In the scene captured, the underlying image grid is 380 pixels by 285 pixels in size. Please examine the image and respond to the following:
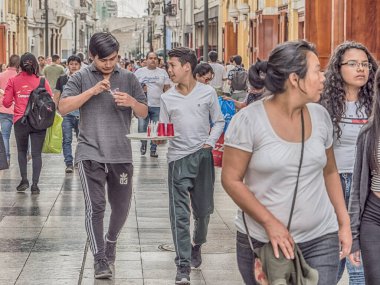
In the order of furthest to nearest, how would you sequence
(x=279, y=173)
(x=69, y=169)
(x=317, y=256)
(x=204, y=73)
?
(x=69, y=169) < (x=204, y=73) < (x=317, y=256) < (x=279, y=173)

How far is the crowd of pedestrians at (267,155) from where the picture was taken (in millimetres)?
4926

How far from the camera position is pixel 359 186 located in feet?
19.5

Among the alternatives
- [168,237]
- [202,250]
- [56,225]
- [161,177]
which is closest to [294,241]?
[202,250]

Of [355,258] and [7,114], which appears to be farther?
[7,114]

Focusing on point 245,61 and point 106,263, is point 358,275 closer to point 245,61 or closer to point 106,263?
point 106,263

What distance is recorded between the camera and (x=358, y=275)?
6.54 meters

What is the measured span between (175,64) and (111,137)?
0.78m

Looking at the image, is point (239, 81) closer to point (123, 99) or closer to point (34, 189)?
point (34, 189)

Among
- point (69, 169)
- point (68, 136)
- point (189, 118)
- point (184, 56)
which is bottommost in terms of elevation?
point (69, 169)

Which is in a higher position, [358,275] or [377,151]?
[377,151]

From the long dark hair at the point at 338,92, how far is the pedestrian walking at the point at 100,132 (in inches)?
76.5

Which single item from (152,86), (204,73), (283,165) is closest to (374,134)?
(283,165)

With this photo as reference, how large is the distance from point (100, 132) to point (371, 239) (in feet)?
10.4

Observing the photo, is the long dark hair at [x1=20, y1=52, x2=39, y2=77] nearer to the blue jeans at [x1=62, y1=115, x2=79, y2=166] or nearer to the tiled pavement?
the tiled pavement
